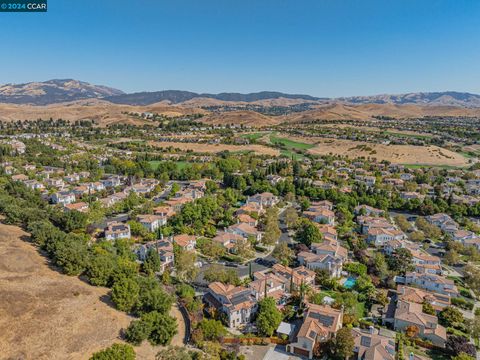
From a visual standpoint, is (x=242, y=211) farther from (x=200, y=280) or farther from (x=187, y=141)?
(x=187, y=141)

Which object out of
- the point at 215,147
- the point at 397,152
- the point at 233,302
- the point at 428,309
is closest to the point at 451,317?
the point at 428,309

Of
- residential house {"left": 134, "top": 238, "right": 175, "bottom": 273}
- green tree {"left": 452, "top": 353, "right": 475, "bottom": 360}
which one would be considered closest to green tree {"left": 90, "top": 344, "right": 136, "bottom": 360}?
residential house {"left": 134, "top": 238, "right": 175, "bottom": 273}

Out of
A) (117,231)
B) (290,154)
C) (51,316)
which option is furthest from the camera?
(290,154)

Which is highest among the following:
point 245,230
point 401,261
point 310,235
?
point 310,235

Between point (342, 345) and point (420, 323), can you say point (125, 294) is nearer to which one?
point (342, 345)

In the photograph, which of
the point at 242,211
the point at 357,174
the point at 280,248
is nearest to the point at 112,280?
the point at 280,248

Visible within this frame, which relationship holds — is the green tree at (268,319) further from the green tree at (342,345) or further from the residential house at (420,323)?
the residential house at (420,323)

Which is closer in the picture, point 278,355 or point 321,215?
point 278,355
